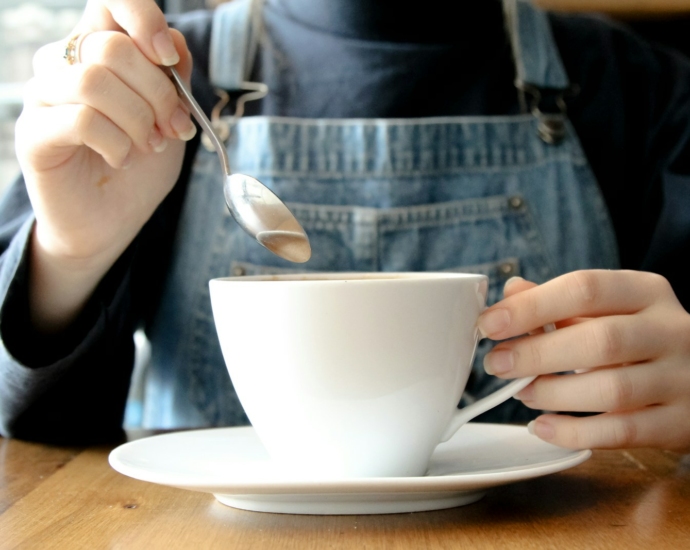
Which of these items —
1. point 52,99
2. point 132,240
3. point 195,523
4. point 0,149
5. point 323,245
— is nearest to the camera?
point 195,523

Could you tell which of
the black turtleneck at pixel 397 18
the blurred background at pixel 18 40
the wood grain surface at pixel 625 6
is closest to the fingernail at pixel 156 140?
the black turtleneck at pixel 397 18

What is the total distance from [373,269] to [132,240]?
0.83 feet

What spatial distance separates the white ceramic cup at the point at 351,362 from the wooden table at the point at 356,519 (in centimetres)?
5

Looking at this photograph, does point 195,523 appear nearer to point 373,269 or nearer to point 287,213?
point 287,213

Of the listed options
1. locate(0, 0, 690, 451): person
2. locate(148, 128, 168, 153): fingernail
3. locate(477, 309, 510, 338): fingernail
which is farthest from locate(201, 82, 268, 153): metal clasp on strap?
locate(477, 309, 510, 338): fingernail

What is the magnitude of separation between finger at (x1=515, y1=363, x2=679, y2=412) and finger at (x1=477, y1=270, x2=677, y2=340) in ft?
0.13

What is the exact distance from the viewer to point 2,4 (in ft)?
5.34

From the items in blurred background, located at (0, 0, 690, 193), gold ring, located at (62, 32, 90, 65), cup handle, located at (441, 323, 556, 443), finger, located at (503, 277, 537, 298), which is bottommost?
blurred background, located at (0, 0, 690, 193)

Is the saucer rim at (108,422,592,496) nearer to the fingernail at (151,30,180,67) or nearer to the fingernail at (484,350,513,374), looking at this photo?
the fingernail at (484,350,513,374)

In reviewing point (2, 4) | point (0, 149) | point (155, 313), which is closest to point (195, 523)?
point (155, 313)

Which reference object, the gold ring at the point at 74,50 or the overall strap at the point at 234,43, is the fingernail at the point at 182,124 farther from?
the overall strap at the point at 234,43

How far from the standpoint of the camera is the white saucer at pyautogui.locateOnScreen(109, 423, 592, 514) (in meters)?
0.36

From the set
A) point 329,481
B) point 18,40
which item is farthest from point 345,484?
point 18,40

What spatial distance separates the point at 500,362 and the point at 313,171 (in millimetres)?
415
